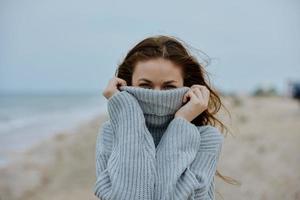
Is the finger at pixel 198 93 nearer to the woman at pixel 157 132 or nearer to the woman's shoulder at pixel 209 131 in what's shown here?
the woman at pixel 157 132

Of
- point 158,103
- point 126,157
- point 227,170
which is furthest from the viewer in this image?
point 227,170

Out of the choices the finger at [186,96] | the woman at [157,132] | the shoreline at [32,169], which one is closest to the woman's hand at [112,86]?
the woman at [157,132]

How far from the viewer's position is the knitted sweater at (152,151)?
2.51 metres

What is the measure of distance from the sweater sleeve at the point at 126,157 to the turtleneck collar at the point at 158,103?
0.04m

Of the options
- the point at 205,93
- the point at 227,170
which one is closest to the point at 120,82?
the point at 205,93

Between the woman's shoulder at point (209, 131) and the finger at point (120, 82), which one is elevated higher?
the finger at point (120, 82)

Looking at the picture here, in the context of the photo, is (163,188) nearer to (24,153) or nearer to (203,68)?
(203,68)

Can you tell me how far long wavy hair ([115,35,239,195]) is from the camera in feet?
9.62

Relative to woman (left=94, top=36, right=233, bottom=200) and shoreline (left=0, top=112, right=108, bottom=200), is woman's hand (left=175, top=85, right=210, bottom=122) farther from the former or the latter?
shoreline (left=0, top=112, right=108, bottom=200)

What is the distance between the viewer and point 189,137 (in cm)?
266

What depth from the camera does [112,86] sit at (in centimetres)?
289

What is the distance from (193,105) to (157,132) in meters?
0.22

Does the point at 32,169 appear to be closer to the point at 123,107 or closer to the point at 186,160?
the point at 123,107

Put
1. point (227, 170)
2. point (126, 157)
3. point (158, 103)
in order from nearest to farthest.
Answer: point (126, 157)
point (158, 103)
point (227, 170)
